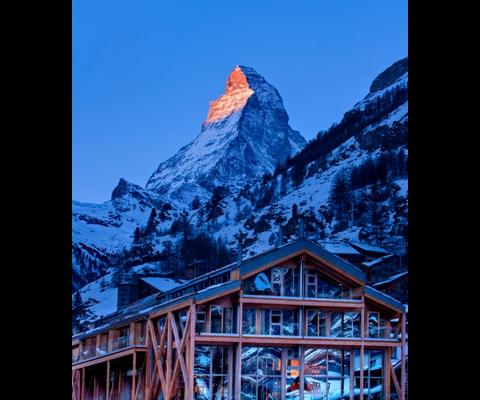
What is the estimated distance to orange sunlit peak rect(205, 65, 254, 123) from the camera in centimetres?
3588

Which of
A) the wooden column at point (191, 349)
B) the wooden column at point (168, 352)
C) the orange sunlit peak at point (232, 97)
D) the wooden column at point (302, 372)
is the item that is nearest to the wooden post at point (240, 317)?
the wooden column at point (191, 349)

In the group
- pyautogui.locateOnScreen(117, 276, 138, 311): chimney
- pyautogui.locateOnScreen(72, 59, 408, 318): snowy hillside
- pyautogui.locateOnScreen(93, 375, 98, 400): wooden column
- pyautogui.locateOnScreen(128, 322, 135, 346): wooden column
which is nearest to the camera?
pyautogui.locateOnScreen(128, 322, 135, 346): wooden column

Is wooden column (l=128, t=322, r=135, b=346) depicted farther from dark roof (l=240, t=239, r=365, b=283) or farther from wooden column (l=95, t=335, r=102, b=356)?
dark roof (l=240, t=239, r=365, b=283)

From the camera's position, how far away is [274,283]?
12.3 meters

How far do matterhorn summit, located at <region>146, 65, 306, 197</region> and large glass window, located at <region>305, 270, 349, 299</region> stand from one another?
17422 millimetres

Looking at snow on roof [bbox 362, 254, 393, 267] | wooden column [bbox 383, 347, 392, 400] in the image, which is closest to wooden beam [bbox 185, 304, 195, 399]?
wooden column [bbox 383, 347, 392, 400]

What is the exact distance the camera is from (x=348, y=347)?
12.5 m

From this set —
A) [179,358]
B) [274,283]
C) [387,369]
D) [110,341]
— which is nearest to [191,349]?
[179,358]

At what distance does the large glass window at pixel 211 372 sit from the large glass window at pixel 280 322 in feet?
1.96
